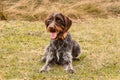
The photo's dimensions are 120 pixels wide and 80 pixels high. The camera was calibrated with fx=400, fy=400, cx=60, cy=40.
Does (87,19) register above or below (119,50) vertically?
below

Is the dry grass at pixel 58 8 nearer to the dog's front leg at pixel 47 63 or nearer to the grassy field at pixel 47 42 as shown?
the grassy field at pixel 47 42

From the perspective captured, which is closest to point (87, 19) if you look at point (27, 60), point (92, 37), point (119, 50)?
point (92, 37)

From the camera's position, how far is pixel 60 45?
7707 millimetres

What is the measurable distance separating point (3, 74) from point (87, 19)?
24.8 feet

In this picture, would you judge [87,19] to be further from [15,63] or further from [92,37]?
[15,63]

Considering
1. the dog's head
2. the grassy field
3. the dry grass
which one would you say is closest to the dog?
the dog's head

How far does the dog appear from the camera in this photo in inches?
287

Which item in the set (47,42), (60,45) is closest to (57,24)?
(60,45)

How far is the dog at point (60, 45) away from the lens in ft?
23.9

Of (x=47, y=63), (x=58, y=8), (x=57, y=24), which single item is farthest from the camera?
(x=58, y=8)

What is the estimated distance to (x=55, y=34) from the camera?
24.1 feet

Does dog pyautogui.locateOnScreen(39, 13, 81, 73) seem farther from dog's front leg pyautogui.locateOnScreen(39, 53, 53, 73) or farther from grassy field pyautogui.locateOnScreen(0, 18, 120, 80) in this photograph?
grassy field pyautogui.locateOnScreen(0, 18, 120, 80)

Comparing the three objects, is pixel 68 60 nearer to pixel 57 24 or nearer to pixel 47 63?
pixel 47 63

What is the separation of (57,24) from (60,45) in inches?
24.4
